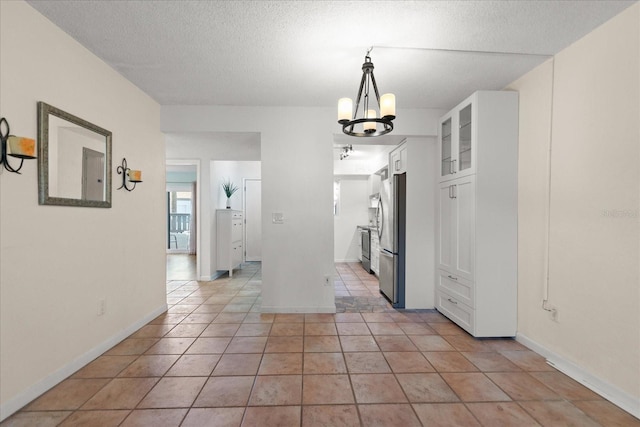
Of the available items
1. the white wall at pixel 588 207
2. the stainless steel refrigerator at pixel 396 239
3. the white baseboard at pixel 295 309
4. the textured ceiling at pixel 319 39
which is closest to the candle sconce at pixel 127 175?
the textured ceiling at pixel 319 39

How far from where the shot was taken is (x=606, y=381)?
191 centimetres

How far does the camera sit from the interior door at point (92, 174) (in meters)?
2.29

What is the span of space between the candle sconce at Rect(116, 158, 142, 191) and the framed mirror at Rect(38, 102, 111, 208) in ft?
0.66

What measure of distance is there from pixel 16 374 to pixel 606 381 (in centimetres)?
364

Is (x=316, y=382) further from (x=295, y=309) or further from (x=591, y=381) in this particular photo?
(x=591, y=381)

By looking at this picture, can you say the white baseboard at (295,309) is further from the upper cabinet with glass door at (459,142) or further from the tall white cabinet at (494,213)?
the upper cabinet with glass door at (459,142)

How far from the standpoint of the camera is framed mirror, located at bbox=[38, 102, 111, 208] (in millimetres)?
1918

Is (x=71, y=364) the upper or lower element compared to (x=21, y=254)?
lower

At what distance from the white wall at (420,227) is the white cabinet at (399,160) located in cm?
11

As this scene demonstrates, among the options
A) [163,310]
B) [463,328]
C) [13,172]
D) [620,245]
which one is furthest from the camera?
[163,310]

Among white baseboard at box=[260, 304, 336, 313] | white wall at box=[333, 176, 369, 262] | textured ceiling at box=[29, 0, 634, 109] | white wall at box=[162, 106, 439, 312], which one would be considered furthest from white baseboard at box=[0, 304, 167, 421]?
white wall at box=[333, 176, 369, 262]

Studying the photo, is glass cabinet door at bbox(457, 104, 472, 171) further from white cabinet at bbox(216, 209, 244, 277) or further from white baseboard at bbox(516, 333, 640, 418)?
white cabinet at bbox(216, 209, 244, 277)

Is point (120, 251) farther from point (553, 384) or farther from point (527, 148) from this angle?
point (527, 148)

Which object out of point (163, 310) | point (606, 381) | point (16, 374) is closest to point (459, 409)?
point (606, 381)
